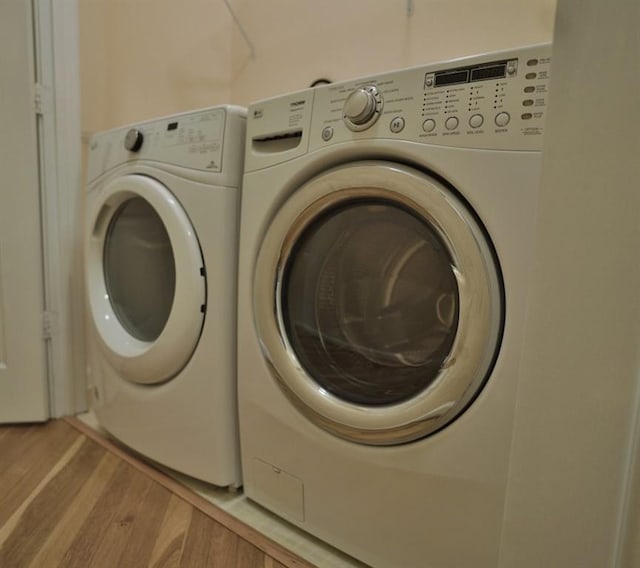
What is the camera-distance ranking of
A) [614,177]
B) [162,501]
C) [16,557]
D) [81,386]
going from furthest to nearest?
[81,386] < [162,501] < [16,557] < [614,177]

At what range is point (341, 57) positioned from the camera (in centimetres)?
144

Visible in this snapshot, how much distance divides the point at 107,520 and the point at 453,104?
3.34ft

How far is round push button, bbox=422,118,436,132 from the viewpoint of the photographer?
2.09ft

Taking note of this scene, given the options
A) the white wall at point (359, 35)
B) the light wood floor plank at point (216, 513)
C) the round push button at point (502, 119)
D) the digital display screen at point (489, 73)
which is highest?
the white wall at point (359, 35)

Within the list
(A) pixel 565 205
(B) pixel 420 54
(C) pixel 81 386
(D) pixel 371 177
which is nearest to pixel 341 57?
(B) pixel 420 54

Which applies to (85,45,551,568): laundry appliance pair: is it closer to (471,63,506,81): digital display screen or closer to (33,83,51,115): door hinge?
(471,63,506,81): digital display screen

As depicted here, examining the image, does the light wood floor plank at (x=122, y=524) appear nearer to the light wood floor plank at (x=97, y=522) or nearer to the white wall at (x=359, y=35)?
the light wood floor plank at (x=97, y=522)

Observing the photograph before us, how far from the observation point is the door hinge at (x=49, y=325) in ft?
4.39

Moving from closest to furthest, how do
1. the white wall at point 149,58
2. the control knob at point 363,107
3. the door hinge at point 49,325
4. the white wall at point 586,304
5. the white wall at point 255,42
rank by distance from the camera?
1. the white wall at point 586,304
2. the control knob at point 363,107
3. the white wall at point 255,42
4. the door hinge at point 49,325
5. the white wall at point 149,58

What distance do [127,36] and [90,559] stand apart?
165 cm

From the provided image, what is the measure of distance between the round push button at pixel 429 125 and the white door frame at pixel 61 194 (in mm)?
1155

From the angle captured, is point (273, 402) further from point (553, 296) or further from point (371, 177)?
point (553, 296)

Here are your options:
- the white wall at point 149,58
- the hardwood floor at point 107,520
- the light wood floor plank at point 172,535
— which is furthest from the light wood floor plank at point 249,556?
the white wall at point 149,58

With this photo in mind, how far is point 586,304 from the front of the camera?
14.9 inches
